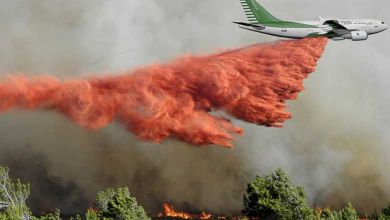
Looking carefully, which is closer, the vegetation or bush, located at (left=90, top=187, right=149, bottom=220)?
the vegetation

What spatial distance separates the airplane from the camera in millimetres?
76438

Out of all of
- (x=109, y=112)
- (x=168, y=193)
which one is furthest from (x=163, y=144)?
(x=109, y=112)

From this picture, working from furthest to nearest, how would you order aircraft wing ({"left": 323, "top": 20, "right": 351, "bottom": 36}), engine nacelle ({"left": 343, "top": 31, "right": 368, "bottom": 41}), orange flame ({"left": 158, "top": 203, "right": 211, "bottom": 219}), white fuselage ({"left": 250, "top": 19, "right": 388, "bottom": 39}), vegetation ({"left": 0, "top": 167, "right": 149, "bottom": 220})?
orange flame ({"left": 158, "top": 203, "right": 211, "bottom": 219})
engine nacelle ({"left": 343, "top": 31, "right": 368, "bottom": 41})
aircraft wing ({"left": 323, "top": 20, "right": 351, "bottom": 36})
white fuselage ({"left": 250, "top": 19, "right": 388, "bottom": 39})
vegetation ({"left": 0, "top": 167, "right": 149, "bottom": 220})

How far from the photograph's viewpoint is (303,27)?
77.3 m

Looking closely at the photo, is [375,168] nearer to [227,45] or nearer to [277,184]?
[227,45]

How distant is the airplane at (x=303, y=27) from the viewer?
3009 inches

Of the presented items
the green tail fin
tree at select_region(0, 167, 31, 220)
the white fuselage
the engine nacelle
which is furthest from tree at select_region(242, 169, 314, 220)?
tree at select_region(0, 167, 31, 220)

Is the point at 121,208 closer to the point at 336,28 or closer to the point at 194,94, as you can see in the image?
the point at 194,94

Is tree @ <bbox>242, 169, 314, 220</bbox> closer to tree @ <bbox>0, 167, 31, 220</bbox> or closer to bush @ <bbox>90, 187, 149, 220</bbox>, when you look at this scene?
bush @ <bbox>90, 187, 149, 220</bbox>

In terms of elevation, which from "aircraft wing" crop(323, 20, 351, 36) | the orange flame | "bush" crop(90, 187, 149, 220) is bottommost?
"bush" crop(90, 187, 149, 220)

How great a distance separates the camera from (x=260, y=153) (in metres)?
88.6

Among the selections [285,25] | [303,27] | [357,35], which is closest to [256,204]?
[285,25]

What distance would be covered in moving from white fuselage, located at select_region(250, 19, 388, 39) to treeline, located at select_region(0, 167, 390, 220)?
657 inches

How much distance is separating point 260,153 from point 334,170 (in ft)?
31.1
